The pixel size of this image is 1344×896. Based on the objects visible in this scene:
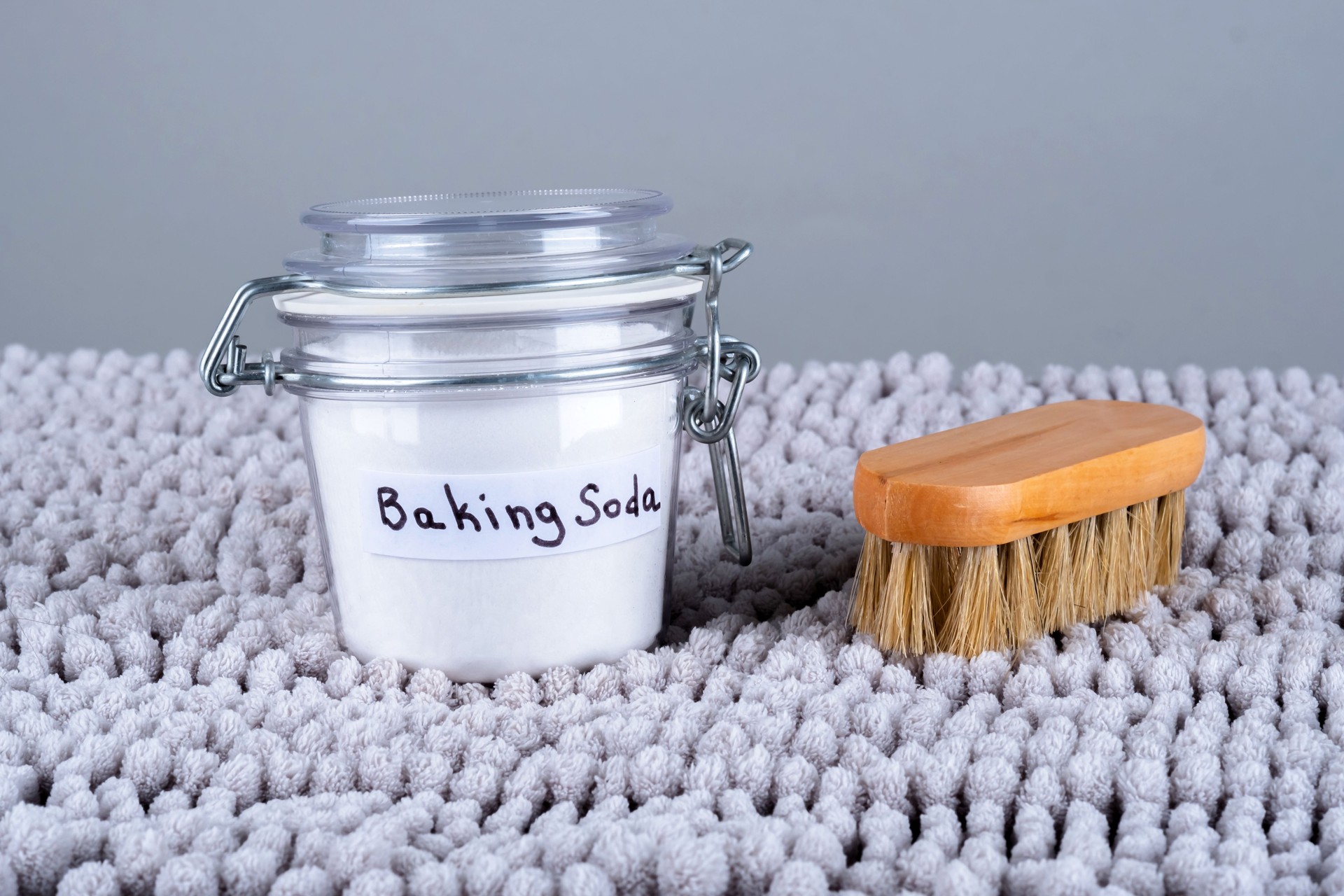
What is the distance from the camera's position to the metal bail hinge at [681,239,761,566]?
521mm

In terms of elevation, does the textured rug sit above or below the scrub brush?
below

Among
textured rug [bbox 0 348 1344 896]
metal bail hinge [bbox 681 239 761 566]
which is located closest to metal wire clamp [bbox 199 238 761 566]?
metal bail hinge [bbox 681 239 761 566]

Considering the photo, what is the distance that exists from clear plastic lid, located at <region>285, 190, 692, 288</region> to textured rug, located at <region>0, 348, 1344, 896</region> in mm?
163

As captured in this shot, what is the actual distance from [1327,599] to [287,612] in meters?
0.48

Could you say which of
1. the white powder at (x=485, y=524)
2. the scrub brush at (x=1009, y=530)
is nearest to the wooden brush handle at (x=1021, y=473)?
the scrub brush at (x=1009, y=530)

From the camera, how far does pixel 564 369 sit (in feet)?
1.55

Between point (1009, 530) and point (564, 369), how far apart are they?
20 centimetres

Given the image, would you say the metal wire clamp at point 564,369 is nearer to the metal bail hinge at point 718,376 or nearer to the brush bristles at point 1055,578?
the metal bail hinge at point 718,376

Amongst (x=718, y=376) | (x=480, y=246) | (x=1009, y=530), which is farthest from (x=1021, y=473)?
(x=480, y=246)

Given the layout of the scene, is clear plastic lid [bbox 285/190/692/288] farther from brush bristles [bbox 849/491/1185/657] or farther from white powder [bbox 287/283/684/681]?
brush bristles [bbox 849/491/1185/657]

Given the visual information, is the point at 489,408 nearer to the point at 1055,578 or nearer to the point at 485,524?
the point at 485,524

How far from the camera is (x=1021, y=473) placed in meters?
0.51

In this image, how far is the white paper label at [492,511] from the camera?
477 millimetres

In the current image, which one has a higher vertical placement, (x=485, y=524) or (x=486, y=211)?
(x=486, y=211)
